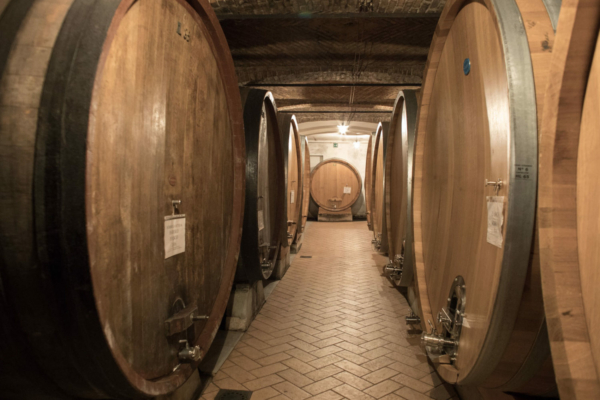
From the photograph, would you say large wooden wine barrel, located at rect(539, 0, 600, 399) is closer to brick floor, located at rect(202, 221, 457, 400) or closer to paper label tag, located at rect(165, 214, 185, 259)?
paper label tag, located at rect(165, 214, 185, 259)

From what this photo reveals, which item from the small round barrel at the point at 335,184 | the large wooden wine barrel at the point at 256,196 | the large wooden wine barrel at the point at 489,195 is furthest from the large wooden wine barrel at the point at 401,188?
the small round barrel at the point at 335,184

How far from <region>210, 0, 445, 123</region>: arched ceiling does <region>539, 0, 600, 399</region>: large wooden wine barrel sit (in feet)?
8.90

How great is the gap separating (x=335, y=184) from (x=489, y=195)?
9.92 m

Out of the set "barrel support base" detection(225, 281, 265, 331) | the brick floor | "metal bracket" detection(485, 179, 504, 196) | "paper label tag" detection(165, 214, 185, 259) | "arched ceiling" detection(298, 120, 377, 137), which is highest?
"arched ceiling" detection(298, 120, 377, 137)

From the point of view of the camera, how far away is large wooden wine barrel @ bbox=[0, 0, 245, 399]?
3.29ft

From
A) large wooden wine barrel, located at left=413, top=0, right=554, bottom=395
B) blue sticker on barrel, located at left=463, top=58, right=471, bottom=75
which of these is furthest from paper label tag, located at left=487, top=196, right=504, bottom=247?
blue sticker on barrel, located at left=463, top=58, right=471, bottom=75

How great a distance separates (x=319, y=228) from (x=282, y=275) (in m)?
4.99

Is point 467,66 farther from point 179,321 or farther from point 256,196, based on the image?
point 256,196

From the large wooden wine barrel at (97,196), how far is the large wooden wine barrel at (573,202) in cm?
107

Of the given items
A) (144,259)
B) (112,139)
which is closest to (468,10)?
(112,139)

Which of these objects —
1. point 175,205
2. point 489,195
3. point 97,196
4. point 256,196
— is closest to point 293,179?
point 256,196

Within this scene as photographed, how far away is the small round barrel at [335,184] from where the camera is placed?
11156 millimetres

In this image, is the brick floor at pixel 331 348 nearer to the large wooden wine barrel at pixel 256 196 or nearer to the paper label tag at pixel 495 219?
the large wooden wine barrel at pixel 256 196

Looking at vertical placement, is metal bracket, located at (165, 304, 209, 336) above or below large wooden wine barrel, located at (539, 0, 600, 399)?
below
